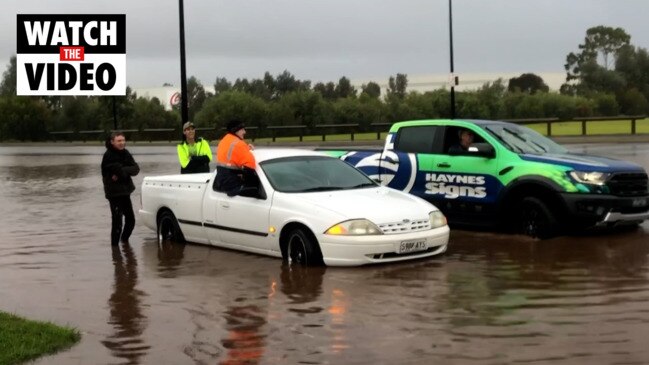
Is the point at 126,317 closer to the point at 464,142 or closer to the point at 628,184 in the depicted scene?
the point at 464,142

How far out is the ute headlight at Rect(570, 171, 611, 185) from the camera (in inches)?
470

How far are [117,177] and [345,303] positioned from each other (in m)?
5.44

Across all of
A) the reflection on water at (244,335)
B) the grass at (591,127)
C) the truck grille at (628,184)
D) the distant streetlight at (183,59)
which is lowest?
the reflection on water at (244,335)

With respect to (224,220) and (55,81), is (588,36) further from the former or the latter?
(224,220)

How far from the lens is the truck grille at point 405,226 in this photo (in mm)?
10203

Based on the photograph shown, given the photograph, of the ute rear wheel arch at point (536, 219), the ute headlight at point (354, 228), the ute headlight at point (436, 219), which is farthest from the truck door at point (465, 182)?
the ute headlight at point (354, 228)

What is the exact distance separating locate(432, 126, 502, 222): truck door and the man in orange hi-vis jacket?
2.97m

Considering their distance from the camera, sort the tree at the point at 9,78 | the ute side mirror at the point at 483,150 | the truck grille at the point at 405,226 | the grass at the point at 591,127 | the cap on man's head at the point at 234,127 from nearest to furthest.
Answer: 1. the truck grille at the point at 405,226
2. the cap on man's head at the point at 234,127
3. the ute side mirror at the point at 483,150
4. the grass at the point at 591,127
5. the tree at the point at 9,78

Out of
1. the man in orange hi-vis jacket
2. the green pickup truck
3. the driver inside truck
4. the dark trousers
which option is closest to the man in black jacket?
the dark trousers

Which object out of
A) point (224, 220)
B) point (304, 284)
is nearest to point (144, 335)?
point (304, 284)

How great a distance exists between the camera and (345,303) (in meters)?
8.55

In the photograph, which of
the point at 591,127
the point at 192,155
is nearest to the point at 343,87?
the point at 591,127

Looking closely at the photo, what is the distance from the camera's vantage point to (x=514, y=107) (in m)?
76.0

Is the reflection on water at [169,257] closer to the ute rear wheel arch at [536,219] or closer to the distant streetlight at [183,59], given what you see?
the ute rear wheel arch at [536,219]
